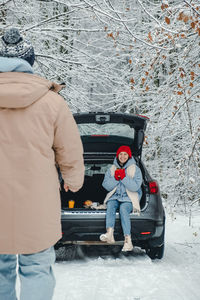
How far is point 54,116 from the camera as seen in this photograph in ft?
7.20

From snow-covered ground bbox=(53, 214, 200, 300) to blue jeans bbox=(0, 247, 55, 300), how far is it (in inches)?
41.4

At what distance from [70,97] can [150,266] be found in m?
5.99

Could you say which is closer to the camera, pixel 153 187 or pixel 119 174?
pixel 153 187

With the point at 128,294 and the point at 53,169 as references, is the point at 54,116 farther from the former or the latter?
the point at 128,294

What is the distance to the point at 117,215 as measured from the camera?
185 inches

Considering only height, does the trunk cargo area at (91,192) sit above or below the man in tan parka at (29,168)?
below

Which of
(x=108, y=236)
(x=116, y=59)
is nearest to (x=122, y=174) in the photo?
(x=108, y=236)

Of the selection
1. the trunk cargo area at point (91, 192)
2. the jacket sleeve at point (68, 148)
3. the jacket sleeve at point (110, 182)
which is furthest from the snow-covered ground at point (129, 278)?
the jacket sleeve at point (68, 148)

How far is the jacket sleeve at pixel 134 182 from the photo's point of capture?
5.00 m

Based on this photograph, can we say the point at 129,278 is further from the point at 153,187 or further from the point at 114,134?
the point at 114,134

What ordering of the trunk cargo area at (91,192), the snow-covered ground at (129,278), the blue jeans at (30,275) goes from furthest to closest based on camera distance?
the trunk cargo area at (91,192)
the snow-covered ground at (129,278)
the blue jeans at (30,275)

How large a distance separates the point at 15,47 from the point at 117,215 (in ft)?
9.45

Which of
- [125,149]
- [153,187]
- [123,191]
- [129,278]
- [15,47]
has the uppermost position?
[15,47]

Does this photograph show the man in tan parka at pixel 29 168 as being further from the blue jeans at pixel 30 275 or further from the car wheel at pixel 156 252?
the car wheel at pixel 156 252
